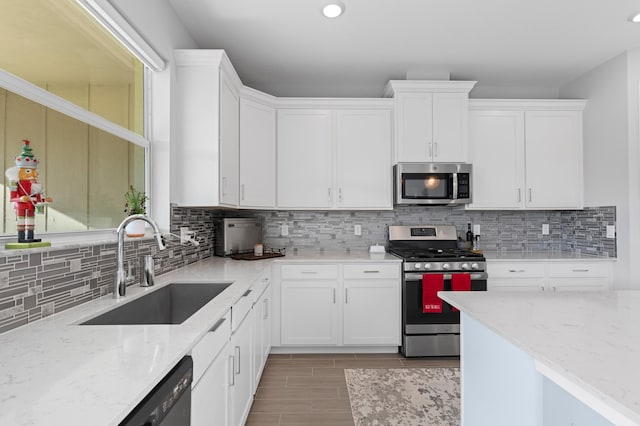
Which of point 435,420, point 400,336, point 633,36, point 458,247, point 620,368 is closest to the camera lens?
point 620,368

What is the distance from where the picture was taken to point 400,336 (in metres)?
3.07

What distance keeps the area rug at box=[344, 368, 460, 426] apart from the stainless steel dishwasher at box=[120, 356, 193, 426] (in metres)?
1.42

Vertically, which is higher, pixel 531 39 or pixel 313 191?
pixel 531 39

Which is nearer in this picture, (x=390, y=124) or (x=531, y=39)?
(x=531, y=39)

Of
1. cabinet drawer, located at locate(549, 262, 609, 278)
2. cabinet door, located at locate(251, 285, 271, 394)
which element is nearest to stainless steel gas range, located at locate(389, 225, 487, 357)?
cabinet drawer, located at locate(549, 262, 609, 278)

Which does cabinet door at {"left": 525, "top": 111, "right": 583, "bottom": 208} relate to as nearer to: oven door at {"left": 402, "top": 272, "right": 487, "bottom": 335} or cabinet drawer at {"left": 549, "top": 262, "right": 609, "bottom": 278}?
cabinet drawer at {"left": 549, "top": 262, "right": 609, "bottom": 278}

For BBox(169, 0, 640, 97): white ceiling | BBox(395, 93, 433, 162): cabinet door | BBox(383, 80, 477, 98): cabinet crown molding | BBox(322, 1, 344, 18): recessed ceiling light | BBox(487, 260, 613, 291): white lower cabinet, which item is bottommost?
BBox(487, 260, 613, 291): white lower cabinet

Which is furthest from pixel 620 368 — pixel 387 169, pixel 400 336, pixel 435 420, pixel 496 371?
pixel 387 169

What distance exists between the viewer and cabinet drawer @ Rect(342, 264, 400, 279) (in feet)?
10.1

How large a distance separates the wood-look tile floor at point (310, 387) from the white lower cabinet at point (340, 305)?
0.49 feet

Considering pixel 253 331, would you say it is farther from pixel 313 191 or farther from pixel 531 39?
pixel 531 39

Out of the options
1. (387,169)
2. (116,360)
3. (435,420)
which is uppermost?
(387,169)

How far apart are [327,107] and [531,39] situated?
1827mm

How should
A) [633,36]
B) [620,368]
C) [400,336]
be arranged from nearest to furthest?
[620,368]
[633,36]
[400,336]
